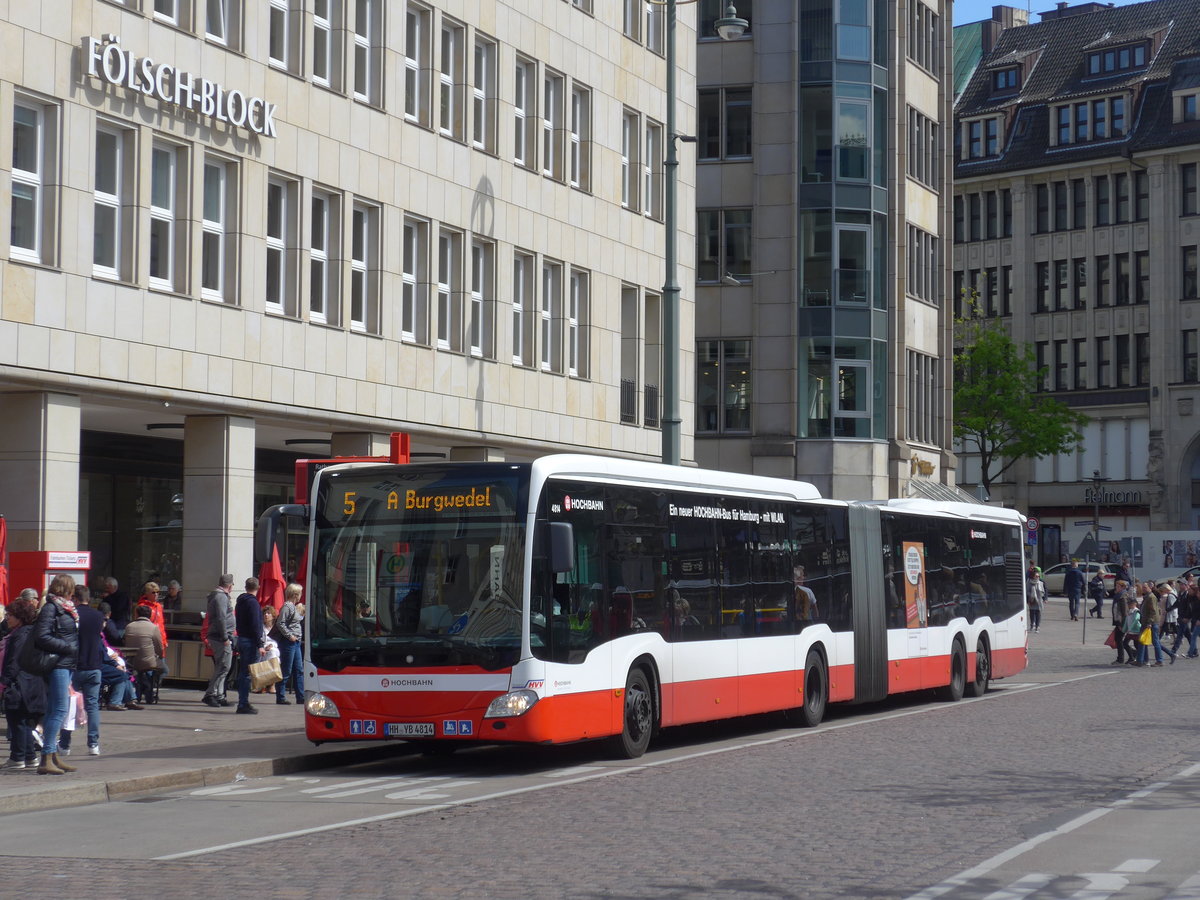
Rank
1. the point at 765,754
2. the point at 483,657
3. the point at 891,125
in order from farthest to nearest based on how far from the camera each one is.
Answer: the point at 891,125 → the point at 765,754 → the point at 483,657

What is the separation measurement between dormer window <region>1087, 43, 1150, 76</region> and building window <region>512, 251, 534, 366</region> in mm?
58563

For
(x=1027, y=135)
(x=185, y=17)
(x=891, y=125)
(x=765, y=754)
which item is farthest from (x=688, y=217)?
(x=1027, y=135)

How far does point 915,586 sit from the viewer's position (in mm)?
25938

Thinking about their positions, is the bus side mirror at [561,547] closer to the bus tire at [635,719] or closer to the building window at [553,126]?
the bus tire at [635,719]

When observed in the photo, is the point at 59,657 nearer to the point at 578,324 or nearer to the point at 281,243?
the point at 281,243

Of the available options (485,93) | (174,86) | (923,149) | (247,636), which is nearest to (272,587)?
(247,636)

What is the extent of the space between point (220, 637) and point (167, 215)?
20.0 feet

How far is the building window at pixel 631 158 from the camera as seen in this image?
38400 mm

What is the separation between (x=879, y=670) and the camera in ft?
80.3

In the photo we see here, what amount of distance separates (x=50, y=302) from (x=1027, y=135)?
71229mm

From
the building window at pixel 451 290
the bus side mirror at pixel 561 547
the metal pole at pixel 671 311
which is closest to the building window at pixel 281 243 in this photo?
the building window at pixel 451 290

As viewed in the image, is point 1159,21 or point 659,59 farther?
point 1159,21

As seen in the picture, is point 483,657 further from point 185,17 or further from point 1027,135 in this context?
point 1027,135

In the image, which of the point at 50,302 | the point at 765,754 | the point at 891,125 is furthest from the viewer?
the point at 891,125
